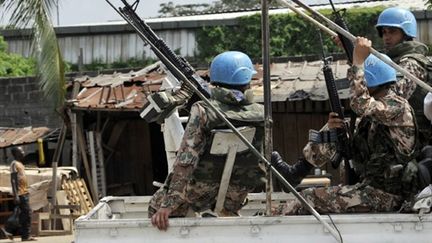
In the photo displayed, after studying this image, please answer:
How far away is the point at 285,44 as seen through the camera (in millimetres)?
20656

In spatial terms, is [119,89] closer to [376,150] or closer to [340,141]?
[340,141]

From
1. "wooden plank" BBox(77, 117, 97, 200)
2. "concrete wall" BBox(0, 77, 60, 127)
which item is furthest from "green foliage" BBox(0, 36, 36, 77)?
"wooden plank" BBox(77, 117, 97, 200)

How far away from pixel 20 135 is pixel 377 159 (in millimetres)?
12142

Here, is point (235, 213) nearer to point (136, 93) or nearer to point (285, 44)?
point (136, 93)

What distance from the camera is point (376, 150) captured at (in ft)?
17.6

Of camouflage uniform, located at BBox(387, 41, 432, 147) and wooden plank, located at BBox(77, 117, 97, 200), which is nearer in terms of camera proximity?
camouflage uniform, located at BBox(387, 41, 432, 147)

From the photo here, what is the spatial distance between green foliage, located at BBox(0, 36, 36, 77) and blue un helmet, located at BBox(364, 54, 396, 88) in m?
16.1

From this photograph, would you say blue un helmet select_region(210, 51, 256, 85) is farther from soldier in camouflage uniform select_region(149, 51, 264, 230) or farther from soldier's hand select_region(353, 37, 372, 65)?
soldier's hand select_region(353, 37, 372, 65)

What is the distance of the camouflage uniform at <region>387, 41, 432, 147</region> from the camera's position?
18.9 ft

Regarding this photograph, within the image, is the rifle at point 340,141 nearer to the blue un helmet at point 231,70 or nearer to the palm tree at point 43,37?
the blue un helmet at point 231,70

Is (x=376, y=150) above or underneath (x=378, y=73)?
underneath

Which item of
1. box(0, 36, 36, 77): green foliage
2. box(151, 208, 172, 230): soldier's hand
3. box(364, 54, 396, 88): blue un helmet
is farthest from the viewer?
box(0, 36, 36, 77): green foliage

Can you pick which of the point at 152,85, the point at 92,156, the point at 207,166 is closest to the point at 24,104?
the point at 92,156

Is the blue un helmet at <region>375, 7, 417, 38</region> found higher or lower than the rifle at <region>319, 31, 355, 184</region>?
higher
